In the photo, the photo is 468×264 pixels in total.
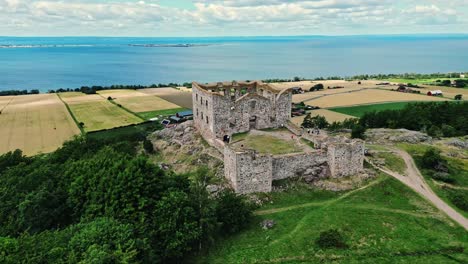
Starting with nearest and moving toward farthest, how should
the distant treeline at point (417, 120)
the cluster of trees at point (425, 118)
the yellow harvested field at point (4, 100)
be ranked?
the cluster of trees at point (425, 118) < the distant treeline at point (417, 120) < the yellow harvested field at point (4, 100)

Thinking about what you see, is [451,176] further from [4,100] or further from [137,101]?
[4,100]

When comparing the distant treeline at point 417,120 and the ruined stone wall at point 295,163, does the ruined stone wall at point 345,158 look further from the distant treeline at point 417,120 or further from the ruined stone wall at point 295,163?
the distant treeline at point 417,120

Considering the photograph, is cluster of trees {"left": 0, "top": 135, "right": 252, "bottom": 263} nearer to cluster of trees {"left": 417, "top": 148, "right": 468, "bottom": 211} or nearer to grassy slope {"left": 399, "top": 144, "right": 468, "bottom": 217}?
grassy slope {"left": 399, "top": 144, "right": 468, "bottom": 217}

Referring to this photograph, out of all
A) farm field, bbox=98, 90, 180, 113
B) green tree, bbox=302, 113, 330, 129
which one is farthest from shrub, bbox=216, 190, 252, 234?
farm field, bbox=98, 90, 180, 113

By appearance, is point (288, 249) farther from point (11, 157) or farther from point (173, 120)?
point (173, 120)

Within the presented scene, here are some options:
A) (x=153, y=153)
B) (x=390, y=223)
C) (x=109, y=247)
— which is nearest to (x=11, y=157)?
(x=153, y=153)

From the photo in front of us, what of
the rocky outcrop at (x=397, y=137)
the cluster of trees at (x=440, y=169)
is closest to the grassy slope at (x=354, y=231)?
the cluster of trees at (x=440, y=169)
